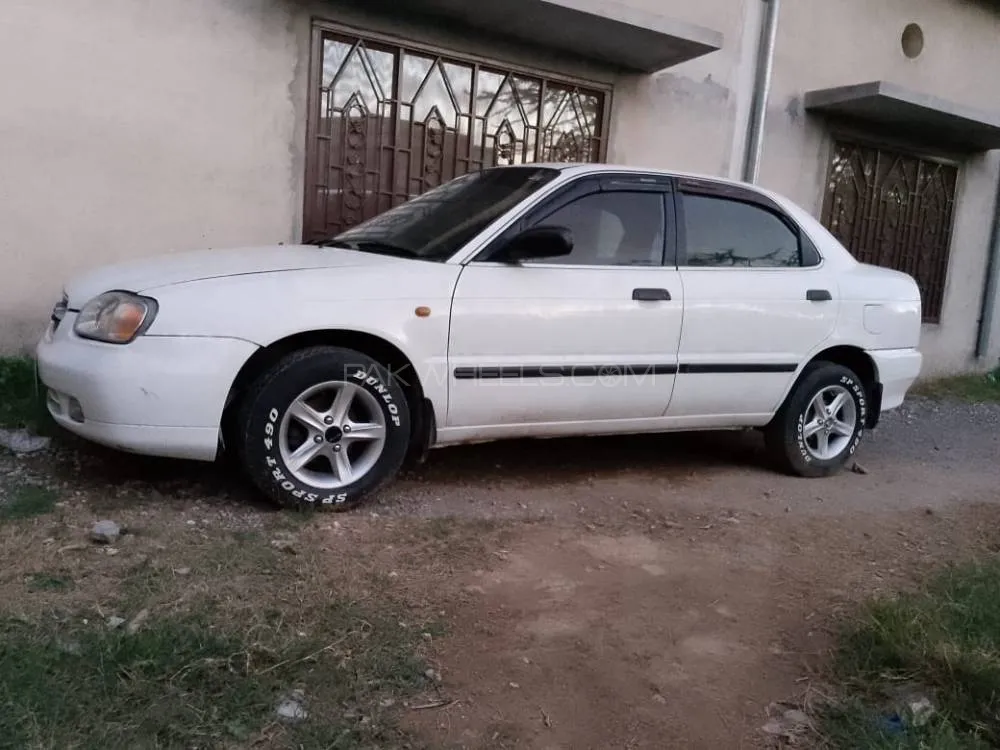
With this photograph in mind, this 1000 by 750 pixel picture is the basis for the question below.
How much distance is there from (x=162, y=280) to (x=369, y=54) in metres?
3.33

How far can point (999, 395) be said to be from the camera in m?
9.20

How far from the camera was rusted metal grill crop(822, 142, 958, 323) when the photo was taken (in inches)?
357

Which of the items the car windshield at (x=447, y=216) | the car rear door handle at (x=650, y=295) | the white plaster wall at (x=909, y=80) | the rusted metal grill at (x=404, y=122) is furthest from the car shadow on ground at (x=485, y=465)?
the white plaster wall at (x=909, y=80)

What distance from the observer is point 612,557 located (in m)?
3.63

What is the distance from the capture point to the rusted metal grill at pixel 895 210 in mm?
9070

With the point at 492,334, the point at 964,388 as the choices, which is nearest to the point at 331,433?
the point at 492,334

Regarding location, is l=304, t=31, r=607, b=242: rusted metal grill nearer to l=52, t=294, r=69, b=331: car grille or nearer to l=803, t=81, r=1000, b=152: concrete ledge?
l=52, t=294, r=69, b=331: car grille

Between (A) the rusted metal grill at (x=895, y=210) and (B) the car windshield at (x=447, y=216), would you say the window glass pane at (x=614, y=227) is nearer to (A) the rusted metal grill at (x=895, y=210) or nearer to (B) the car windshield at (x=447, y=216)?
(B) the car windshield at (x=447, y=216)

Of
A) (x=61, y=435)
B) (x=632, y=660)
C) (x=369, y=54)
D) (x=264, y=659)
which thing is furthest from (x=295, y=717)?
(x=369, y=54)

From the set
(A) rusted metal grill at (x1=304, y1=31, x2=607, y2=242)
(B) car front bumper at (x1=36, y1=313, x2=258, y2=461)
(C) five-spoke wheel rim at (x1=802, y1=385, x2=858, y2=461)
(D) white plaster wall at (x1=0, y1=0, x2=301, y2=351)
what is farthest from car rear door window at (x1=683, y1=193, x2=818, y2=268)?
(D) white plaster wall at (x1=0, y1=0, x2=301, y2=351)

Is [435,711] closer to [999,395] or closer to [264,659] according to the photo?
[264,659]

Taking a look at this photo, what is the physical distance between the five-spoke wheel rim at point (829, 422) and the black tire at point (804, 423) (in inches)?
0.5

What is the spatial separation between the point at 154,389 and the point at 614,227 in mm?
2353

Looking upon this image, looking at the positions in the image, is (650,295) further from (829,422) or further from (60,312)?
(60,312)
